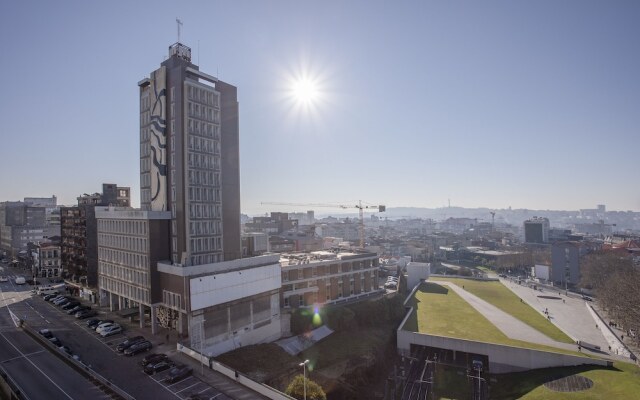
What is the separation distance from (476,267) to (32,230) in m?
187

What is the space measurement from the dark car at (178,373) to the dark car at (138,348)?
9814 millimetres

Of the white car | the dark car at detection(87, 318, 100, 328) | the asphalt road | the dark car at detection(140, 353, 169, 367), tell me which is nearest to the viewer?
the asphalt road

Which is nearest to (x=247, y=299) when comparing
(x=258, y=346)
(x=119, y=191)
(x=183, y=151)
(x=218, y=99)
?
(x=258, y=346)

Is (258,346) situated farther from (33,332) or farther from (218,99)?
(218,99)

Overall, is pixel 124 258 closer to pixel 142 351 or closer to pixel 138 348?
pixel 138 348

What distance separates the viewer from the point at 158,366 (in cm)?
4444

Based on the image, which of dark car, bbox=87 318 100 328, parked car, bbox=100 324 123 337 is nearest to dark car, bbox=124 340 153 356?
parked car, bbox=100 324 123 337

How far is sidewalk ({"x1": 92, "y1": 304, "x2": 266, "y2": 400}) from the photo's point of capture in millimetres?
38188

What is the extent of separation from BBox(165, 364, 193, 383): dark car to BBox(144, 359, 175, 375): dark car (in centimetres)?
188

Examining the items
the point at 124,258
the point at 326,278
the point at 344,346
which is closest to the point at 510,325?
the point at 344,346

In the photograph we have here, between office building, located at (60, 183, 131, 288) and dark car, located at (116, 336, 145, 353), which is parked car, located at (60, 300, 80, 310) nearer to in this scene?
office building, located at (60, 183, 131, 288)

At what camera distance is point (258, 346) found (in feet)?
202

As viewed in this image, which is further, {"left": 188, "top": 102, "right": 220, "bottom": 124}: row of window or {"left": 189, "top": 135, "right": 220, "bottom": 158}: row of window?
{"left": 188, "top": 102, "right": 220, "bottom": 124}: row of window

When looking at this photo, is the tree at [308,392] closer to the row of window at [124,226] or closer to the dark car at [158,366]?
the dark car at [158,366]
